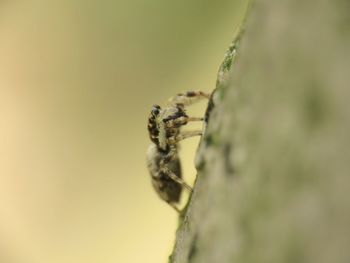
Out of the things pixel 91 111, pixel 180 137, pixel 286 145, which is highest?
pixel 91 111

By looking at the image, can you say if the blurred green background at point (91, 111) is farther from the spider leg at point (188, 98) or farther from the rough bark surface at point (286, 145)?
the rough bark surface at point (286, 145)

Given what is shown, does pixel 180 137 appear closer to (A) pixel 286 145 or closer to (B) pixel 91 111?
(A) pixel 286 145

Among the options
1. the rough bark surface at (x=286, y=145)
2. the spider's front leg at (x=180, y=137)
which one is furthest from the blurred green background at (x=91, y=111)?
the rough bark surface at (x=286, y=145)

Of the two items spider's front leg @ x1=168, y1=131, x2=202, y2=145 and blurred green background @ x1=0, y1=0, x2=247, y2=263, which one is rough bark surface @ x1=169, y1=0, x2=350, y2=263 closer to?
spider's front leg @ x1=168, y1=131, x2=202, y2=145

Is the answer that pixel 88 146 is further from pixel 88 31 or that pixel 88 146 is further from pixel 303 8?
pixel 303 8

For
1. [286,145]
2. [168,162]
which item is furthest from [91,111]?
[286,145]
